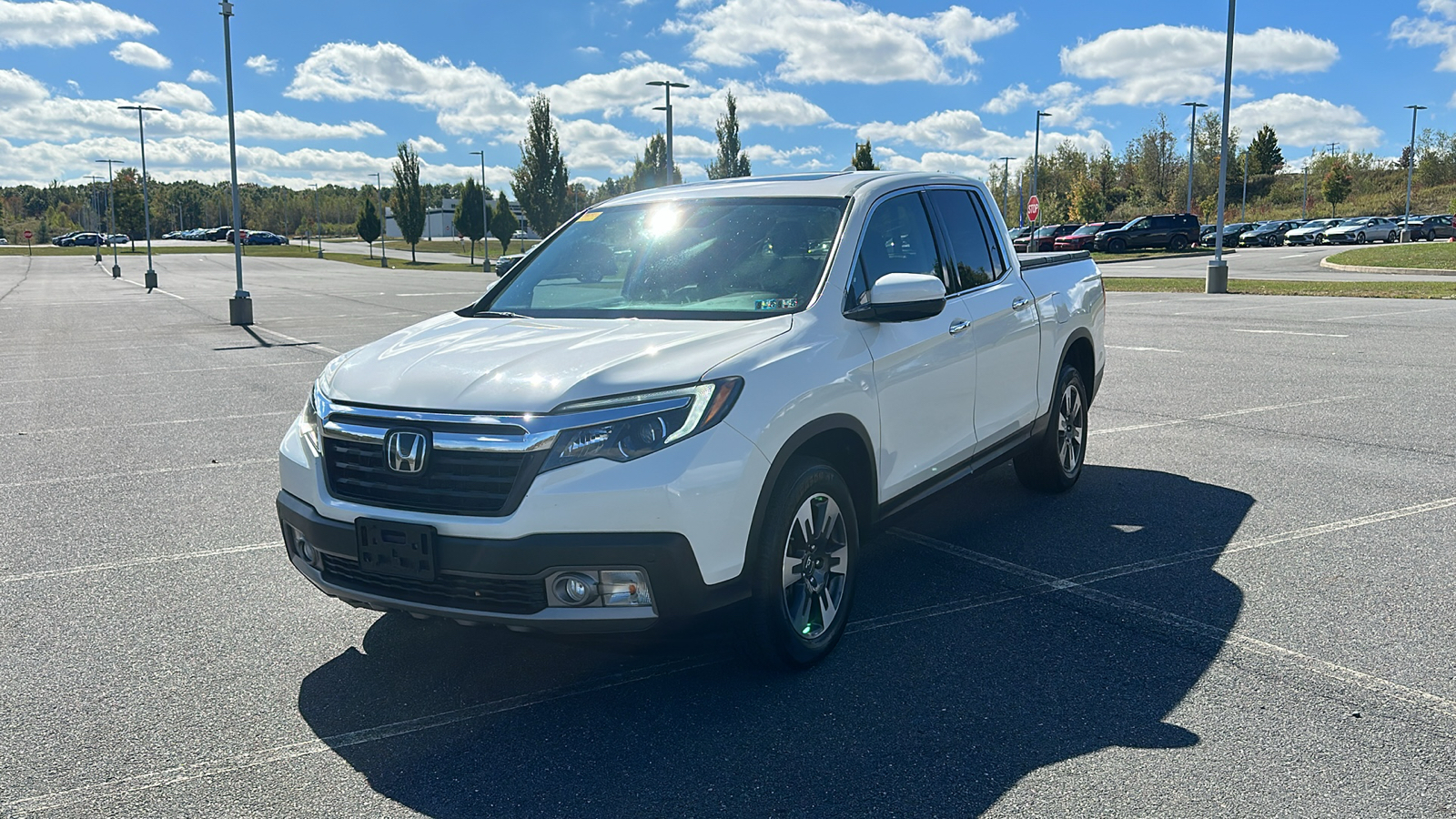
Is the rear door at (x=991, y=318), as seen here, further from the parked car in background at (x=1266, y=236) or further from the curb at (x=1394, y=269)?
the parked car in background at (x=1266, y=236)

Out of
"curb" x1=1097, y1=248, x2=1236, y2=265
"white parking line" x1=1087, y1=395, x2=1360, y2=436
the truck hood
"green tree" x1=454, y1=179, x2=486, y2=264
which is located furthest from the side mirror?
"green tree" x1=454, y1=179, x2=486, y2=264

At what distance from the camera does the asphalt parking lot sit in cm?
322

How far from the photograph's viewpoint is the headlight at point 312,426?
3910 millimetres

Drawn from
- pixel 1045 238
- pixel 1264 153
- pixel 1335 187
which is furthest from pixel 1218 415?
pixel 1264 153

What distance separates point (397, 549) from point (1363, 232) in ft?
239

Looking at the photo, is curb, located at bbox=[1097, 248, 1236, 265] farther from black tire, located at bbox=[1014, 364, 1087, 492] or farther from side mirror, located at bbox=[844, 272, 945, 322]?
side mirror, located at bbox=[844, 272, 945, 322]

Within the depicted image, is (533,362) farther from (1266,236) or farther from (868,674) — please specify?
(1266,236)

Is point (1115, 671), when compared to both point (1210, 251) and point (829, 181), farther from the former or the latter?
point (1210, 251)

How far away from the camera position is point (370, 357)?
13.4ft

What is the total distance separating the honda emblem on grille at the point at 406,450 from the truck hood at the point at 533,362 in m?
0.10

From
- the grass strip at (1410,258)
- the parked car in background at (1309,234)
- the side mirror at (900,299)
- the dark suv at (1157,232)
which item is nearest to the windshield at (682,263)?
the side mirror at (900,299)

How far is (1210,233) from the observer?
67438 mm

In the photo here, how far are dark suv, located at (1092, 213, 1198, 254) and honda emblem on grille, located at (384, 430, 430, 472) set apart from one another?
185 feet

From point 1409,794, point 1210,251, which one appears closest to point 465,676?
point 1409,794
